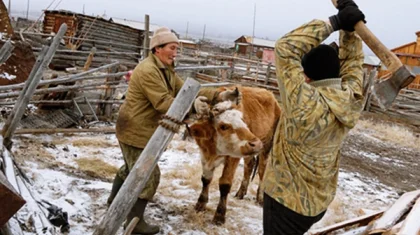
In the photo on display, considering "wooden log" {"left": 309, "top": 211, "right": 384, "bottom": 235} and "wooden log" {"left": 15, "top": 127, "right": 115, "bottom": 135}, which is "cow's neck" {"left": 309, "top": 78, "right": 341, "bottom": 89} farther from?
"wooden log" {"left": 15, "top": 127, "right": 115, "bottom": 135}

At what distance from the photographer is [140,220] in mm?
3828

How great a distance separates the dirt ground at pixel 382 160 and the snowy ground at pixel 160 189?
52 cm

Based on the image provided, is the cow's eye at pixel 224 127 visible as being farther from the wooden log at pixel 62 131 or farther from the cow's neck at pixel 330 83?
the wooden log at pixel 62 131

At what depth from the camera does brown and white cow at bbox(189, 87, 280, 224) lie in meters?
4.03

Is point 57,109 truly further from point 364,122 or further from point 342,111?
point 364,122

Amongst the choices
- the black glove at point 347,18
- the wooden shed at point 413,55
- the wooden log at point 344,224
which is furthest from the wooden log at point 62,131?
the wooden shed at point 413,55

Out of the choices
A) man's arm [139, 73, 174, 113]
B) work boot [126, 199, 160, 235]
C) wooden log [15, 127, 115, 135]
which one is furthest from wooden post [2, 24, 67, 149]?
wooden log [15, 127, 115, 135]

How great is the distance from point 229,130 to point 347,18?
222cm

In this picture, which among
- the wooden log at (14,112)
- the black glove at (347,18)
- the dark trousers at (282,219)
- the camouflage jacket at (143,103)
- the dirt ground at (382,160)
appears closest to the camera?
the black glove at (347,18)

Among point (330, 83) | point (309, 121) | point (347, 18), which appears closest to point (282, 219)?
point (309, 121)

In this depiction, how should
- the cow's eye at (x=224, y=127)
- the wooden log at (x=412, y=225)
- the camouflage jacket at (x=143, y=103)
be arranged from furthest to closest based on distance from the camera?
the cow's eye at (x=224, y=127), the camouflage jacket at (x=143, y=103), the wooden log at (x=412, y=225)

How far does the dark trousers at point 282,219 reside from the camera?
232cm

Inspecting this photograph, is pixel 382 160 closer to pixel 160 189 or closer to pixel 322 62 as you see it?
pixel 160 189

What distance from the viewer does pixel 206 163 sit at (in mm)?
4641
